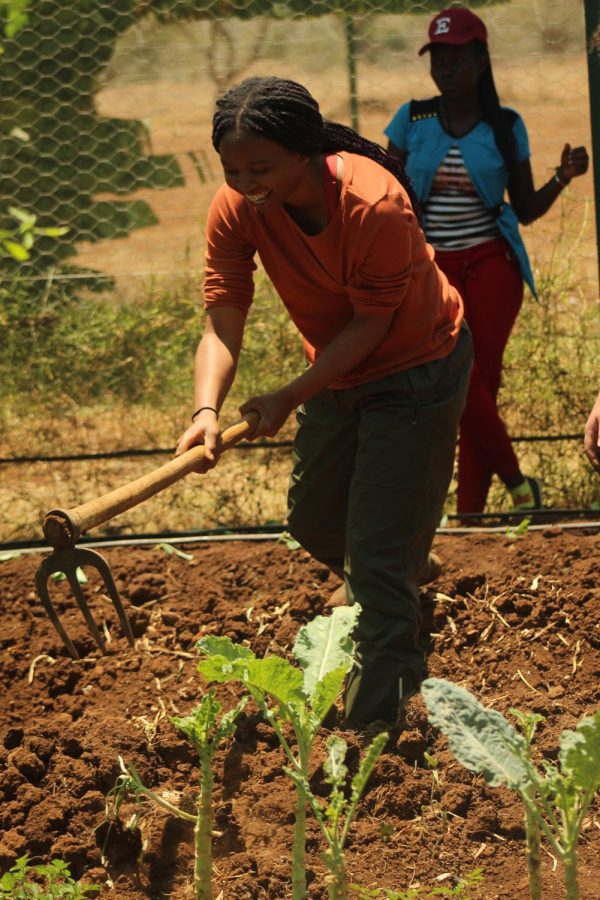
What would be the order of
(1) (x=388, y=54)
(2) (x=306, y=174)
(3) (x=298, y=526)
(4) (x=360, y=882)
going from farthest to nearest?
(1) (x=388, y=54) → (3) (x=298, y=526) → (2) (x=306, y=174) → (4) (x=360, y=882)

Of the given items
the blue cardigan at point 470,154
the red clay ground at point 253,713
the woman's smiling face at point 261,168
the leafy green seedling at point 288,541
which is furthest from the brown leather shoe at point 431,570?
the woman's smiling face at point 261,168

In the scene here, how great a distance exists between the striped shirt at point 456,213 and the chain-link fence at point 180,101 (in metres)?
0.84

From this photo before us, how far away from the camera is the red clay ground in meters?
3.08

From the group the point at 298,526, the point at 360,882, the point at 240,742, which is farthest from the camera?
the point at 298,526

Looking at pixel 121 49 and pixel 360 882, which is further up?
pixel 121 49

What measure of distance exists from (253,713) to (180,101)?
3.47 m

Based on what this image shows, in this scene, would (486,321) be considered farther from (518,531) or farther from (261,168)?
(261,168)

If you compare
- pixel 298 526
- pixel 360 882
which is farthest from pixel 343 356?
pixel 360 882

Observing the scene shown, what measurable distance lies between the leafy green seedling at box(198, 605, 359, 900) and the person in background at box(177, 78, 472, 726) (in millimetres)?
745

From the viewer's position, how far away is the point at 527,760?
7.67ft

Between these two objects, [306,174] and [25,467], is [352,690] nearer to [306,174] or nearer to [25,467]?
[306,174]

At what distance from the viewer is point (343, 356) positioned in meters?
3.39

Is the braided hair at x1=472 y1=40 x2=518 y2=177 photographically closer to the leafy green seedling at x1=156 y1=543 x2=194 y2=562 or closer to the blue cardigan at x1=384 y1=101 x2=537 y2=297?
the blue cardigan at x1=384 y1=101 x2=537 y2=297

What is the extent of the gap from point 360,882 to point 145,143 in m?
4.28
